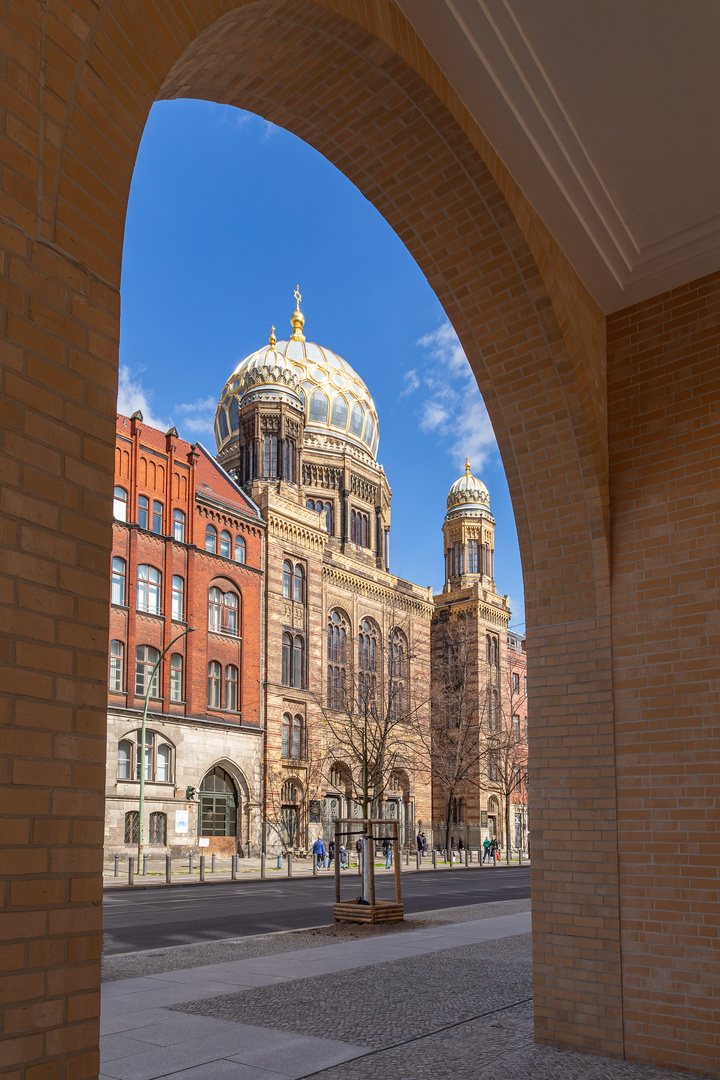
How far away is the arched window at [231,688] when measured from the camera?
1761 inches

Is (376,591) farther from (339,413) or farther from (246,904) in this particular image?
(246,904)

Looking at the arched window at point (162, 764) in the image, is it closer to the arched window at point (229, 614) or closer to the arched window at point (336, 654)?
the arched window at point (229, 614)

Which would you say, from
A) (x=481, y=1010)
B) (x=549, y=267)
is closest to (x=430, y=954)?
(x=481, y=1010)

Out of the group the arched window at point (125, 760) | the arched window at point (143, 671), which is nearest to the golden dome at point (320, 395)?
the arched window at point (143, 671)

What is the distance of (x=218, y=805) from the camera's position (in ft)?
143

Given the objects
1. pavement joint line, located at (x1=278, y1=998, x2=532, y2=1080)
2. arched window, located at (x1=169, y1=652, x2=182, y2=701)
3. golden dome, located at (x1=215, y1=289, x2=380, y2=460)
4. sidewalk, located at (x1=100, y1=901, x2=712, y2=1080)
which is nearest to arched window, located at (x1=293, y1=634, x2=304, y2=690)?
arched window, located at (x1=169, y1=652, x2=182, y2=701)

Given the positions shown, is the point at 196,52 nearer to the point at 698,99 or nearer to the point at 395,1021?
the point at 698,99

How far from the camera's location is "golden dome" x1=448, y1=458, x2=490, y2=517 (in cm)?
7831

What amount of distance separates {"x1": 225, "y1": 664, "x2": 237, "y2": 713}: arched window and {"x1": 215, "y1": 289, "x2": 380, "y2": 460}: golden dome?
86.3 ft

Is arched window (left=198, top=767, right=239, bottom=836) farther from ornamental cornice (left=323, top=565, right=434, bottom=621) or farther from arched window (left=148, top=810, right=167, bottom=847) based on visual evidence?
ornamental cornice (left=323, top=565, right=434, bottom=621)

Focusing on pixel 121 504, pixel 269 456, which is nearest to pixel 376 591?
pixel 269 456

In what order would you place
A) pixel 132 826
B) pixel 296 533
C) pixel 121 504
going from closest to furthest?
1. pixel 132 826
2. pixel 121 504
3. pixel 296 533

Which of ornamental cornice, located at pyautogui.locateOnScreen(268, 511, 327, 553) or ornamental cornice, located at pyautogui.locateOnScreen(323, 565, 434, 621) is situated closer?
ornamental cornice, located at pyautogui.locateOnScreen(268, 511, 327, 553)

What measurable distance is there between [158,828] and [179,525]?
43.0ft
